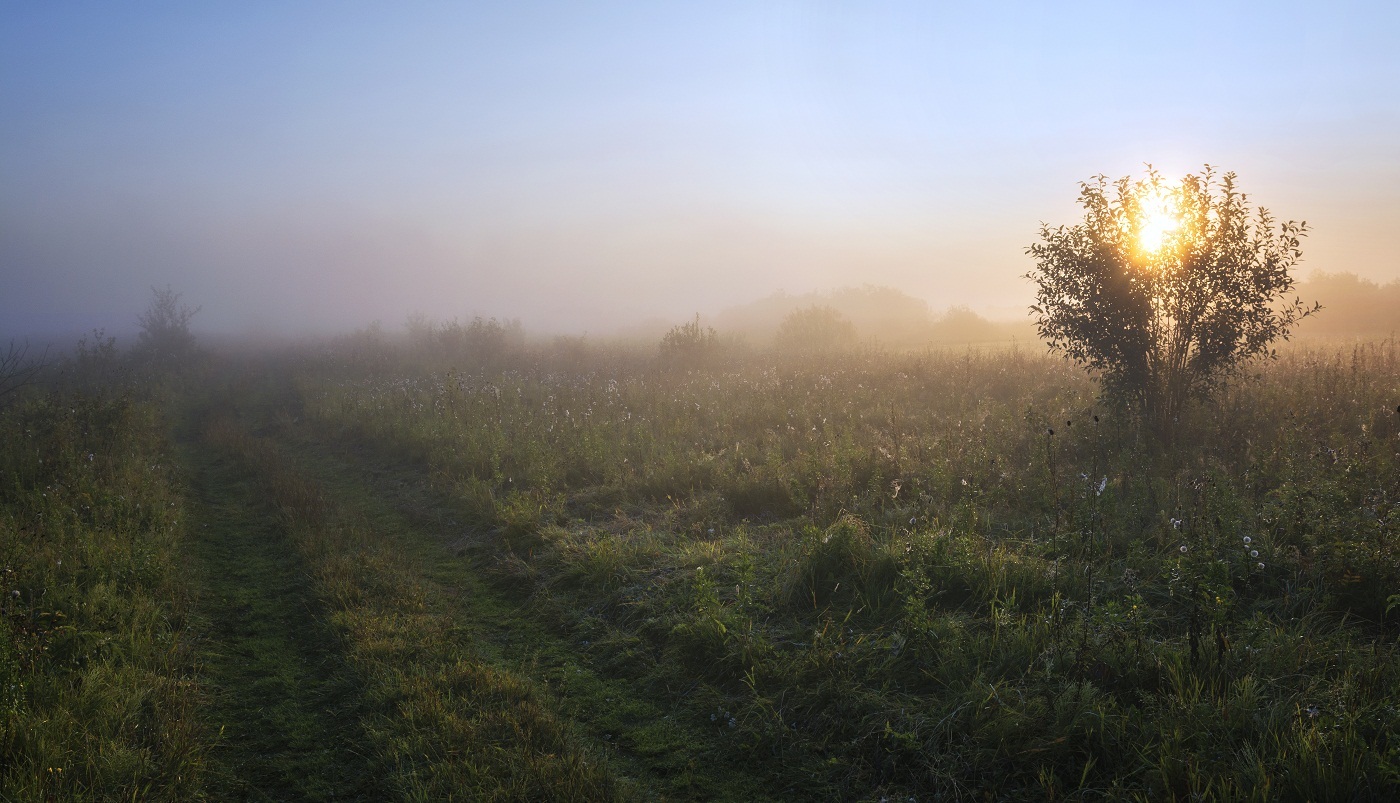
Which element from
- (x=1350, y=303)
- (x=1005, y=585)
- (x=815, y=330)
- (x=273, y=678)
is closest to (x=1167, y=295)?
(x=1005, y=585)

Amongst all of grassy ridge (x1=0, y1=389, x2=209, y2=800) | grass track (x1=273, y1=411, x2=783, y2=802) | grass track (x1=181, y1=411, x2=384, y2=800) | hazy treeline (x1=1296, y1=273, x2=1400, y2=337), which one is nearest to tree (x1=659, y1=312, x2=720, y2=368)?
grass track (x1=273, y1=411, x2=783, y2=802)

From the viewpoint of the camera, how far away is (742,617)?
5.67 metres

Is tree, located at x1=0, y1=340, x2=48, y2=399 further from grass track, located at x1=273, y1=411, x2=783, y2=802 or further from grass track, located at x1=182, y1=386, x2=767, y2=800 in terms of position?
grass track, located at x1=273, y1=411, x2=783, y2=802

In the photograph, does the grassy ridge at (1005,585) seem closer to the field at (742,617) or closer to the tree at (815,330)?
the field at (742,617)

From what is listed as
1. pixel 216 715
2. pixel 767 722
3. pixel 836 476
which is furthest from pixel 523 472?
pixel 767 722

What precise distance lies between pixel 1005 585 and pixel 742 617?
214 centimetres

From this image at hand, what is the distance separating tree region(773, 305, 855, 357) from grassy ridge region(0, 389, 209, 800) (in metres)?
26.7

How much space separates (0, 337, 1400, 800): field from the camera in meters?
3.93

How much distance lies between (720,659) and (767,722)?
83 centimetres

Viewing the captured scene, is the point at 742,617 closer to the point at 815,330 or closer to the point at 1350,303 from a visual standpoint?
the point at 815,330

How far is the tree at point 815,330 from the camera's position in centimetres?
3419

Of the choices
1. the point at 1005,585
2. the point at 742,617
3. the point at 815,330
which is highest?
the point at 815,330

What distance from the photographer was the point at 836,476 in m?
9.09

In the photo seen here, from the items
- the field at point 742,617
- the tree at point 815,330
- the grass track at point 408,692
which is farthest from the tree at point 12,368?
the tree at point 815,330
